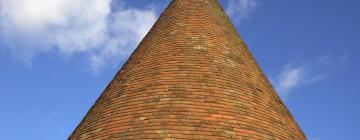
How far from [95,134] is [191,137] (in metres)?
1.51

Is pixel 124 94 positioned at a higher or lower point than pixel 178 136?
higher

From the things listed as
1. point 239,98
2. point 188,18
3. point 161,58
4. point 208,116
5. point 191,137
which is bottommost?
point 191,137

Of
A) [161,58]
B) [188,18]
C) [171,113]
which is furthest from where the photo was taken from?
[188,18]

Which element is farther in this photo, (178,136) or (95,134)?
(95,134)

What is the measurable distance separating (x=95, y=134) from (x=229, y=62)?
2463 millimetres

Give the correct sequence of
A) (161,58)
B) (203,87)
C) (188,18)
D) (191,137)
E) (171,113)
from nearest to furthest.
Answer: (191,137), (171,113), (203,87), (161,58), (188,18)

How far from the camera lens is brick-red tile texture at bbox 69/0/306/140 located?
21.2 ft

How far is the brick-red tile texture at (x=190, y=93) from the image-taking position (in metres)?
6.45

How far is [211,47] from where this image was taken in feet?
26.5

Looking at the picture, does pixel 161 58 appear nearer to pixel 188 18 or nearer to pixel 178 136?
pixel 188 18

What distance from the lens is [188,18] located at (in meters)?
8.85

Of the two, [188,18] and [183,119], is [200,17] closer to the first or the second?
[188,18]

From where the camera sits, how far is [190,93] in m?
6.91

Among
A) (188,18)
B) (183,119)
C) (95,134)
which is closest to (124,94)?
(95,134)
